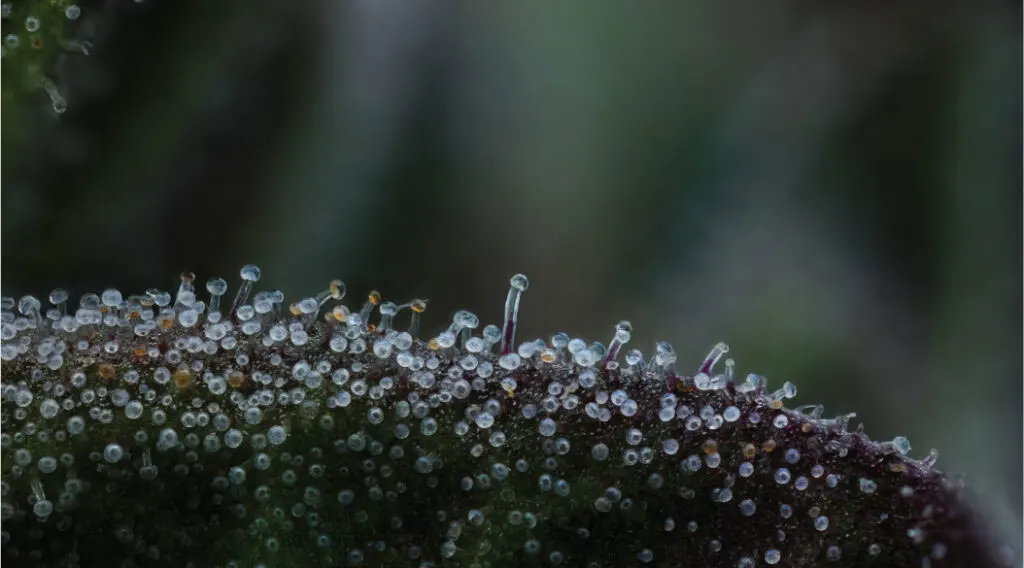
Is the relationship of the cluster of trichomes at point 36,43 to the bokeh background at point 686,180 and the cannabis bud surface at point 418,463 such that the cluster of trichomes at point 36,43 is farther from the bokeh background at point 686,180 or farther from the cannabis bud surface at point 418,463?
the bokeh background at point 686,180

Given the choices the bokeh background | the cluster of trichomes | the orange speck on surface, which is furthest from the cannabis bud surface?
the bokeh background

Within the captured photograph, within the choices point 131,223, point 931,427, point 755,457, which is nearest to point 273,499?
point 755,457

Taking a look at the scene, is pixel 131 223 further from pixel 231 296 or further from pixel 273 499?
pixel 273 499

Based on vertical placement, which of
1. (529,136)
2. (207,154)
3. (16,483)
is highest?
(529,136)

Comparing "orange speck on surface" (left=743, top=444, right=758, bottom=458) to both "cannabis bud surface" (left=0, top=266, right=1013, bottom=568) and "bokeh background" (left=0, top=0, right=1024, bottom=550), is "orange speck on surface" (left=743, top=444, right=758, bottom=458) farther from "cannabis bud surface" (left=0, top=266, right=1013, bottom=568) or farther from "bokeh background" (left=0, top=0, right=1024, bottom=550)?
"bokeh background" (left=0, top=0, right=1024, bottom=550)

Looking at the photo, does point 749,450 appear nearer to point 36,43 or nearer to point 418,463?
point 418,463

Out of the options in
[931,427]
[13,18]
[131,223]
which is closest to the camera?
[13,18]
